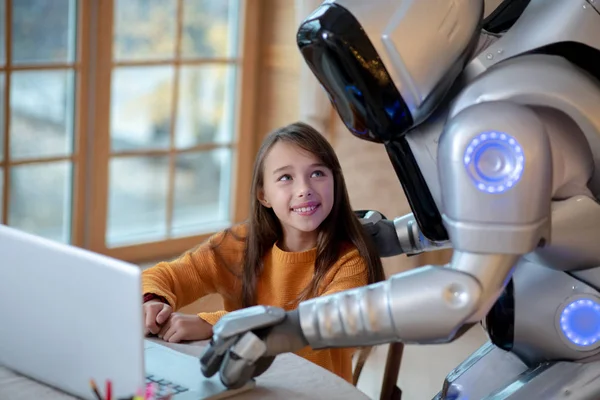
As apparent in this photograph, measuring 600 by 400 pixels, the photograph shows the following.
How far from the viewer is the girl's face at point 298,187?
1.66 m

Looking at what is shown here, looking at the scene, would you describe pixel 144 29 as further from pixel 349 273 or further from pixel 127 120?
pixel 349 273

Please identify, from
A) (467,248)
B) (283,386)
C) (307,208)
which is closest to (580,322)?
(467,248)

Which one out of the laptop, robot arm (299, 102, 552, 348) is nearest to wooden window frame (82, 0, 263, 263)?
the laptop

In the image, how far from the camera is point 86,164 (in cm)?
284

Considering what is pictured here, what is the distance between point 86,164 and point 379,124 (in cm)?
172

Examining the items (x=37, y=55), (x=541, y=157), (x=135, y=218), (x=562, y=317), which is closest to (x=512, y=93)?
(x=541, y=157)

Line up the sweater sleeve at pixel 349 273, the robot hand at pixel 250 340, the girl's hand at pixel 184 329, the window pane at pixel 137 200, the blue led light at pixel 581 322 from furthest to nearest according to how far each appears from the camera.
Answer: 1. the window pane at pixel 137 200
2. the sweater sleeve at pixel 349 273
3. the girl's hand at pixel 184 329
4. the blue led light at pixel 581 322
5. the robot hand at pixel 250 340

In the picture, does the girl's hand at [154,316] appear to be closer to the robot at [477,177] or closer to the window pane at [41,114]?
the robot at [477,177]

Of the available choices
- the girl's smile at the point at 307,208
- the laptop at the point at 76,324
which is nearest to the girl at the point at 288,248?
the girl's smile at the point at 307,208

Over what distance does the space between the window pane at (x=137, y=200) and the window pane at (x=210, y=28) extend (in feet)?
1.27

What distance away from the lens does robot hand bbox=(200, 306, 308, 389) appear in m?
1.19

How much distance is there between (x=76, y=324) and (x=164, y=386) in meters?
0.17

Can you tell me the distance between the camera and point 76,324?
115 centimetres

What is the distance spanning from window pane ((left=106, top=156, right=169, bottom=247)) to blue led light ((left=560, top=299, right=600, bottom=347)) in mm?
1918
